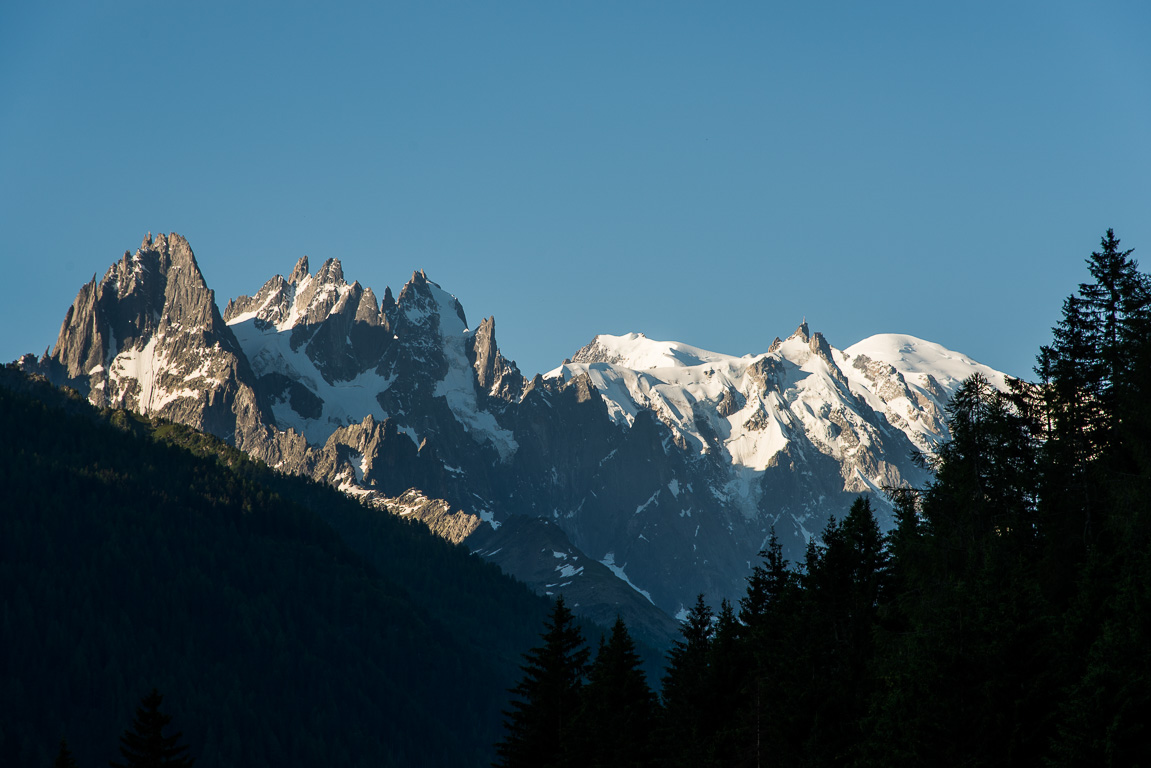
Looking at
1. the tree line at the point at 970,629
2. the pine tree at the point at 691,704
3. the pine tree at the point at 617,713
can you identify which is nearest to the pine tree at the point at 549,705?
the tree line at the point at 970,629

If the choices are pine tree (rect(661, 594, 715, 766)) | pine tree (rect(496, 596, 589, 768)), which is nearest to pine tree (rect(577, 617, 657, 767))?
pine tree (rect(661, 594, 715, 766))

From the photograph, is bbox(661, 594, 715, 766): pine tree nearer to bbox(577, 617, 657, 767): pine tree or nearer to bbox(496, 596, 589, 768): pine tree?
bbox(577, 617, 657, 767): pine tree

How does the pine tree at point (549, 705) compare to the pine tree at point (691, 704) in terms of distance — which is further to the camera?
the pine tree at point (549, 705)

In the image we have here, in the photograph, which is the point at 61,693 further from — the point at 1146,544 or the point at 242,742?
the point at 1146,544

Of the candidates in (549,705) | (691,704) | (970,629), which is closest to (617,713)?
(691,704)

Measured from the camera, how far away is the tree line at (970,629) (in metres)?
38.6

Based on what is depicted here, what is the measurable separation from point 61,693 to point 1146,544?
180909mm

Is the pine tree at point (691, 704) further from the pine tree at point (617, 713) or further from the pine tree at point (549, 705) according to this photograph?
the pine tree at point (549, 705)

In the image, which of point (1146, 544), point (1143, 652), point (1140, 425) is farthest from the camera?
point (1140, 425)

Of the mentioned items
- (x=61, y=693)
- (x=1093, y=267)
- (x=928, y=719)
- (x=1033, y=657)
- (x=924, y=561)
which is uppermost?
(x=1093, y=267)

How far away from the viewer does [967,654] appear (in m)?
39.8

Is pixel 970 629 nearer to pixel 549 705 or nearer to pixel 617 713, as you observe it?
pixel 617 713

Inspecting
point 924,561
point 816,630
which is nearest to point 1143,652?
point 924,561

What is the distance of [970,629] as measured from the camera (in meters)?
39.9
